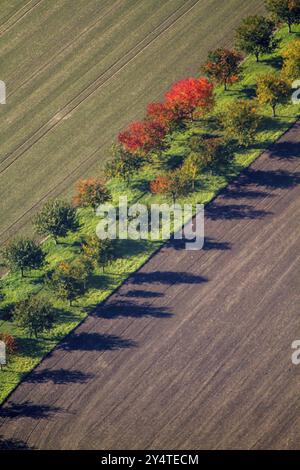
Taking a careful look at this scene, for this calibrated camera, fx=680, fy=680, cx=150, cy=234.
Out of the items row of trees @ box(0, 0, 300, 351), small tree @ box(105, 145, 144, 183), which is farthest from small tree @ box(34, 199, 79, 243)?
small tree @ box(105, 145, 144, 183)

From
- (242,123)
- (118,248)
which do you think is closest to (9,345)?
(118,248)

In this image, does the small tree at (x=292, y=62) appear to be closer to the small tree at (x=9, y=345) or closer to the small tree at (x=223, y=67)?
the small tree at (x=223, y=67)

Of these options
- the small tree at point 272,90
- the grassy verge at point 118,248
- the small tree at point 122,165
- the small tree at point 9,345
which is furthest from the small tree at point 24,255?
the small tree at point 272,90

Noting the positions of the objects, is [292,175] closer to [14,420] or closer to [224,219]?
[224,219]

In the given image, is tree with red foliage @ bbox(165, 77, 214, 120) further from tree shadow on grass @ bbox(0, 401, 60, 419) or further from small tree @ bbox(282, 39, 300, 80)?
tree shadow on grass @ bbox(0, 401, 60, 419)

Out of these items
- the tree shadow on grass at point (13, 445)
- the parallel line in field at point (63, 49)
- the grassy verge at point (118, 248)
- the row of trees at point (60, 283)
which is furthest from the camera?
the parallel line in field at point (63, 49)

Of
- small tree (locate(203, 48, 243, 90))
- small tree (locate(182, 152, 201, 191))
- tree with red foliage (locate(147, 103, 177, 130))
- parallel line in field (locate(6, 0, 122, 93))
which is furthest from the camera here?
parallel line in field (locate(6, 0, 122, 93))
